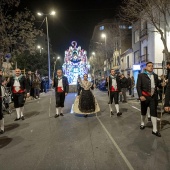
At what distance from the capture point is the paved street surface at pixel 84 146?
4.32 meters

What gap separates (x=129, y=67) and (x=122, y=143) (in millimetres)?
34585

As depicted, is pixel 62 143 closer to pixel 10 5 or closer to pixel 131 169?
pixel 131 169

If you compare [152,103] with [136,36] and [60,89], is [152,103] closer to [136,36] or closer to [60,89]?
[60,89]

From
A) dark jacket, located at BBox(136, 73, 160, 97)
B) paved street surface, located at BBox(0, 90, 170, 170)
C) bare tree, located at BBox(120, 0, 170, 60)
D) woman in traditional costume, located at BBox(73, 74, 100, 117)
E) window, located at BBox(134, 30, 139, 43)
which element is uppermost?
window, located at BBox(134, 30, 139, 43)

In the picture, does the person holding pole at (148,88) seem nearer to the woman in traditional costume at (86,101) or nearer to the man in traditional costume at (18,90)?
the woman in traditional costume at (86,101)

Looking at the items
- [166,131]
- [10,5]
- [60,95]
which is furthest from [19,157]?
[10,5]

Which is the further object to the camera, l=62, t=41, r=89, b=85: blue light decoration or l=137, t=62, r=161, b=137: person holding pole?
l=62, t=41, r=89, b=85: blue light decoration

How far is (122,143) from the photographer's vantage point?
5562mm

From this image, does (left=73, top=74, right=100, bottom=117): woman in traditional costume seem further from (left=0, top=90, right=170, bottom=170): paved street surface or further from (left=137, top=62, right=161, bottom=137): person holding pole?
(left=137, top=62, right=161, bottom=137): person holding pole

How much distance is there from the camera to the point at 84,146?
17.6 ft

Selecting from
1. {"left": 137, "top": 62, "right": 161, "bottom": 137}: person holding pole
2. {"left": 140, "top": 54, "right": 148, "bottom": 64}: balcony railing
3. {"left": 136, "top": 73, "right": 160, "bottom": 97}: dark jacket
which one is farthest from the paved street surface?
{"left": 140, "top": 54, "right": 148, "bottom": 64}: balcony railing

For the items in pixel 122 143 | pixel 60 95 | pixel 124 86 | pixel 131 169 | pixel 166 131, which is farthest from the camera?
pixel 124 86

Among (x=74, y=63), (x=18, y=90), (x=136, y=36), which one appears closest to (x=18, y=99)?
(x=18, y=90)

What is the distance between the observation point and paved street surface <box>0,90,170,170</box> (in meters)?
4.32
